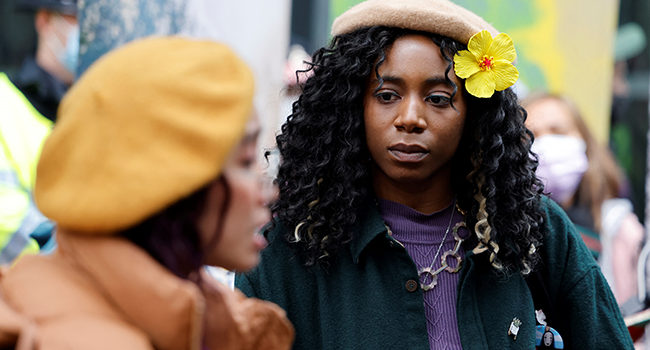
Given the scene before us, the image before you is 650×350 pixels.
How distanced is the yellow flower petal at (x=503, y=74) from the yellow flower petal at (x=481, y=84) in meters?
0.03

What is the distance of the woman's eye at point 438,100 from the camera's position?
2039mm

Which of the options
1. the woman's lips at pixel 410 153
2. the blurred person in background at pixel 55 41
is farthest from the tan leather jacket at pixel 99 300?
the blurred person in background at pixel 55 41

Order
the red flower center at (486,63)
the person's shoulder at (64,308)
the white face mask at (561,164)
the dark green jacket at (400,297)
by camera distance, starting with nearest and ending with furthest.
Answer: the person's shoulder at (64,308), the dark green jacket at (400,297), the red flower center at (486,63), the white face mask at (561,164)

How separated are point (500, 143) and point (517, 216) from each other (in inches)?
10.3

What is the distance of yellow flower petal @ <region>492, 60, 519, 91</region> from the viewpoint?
Answer: 2113 mm

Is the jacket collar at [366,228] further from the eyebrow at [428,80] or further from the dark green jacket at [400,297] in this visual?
the eyebrow at [428,80]

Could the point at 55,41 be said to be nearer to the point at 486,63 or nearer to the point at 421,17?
the point at 421,17

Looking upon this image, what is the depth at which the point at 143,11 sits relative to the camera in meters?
2.54

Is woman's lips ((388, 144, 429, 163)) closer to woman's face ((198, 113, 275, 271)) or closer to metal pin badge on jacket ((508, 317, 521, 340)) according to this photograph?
metal pin badge on jacket ((508, 317, 521, 340))

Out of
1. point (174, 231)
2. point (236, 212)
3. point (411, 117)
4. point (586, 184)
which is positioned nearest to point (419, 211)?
point (411, 117)

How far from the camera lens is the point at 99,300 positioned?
108 cm

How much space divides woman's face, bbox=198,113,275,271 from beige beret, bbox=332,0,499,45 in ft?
3.33

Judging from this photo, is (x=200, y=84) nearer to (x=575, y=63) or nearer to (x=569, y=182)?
(x=569, y=182)

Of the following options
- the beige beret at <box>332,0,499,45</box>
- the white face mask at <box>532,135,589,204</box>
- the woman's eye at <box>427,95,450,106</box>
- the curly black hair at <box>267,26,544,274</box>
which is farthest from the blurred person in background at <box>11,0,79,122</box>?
the white face mask at <box>532,135,589,204</box>
